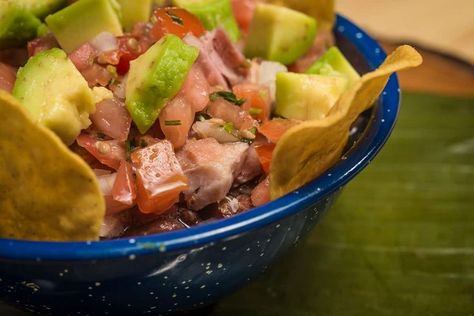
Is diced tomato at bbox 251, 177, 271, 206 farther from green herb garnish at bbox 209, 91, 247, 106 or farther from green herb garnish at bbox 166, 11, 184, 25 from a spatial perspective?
green herb garnish at bbox 166, 11, 184, 25

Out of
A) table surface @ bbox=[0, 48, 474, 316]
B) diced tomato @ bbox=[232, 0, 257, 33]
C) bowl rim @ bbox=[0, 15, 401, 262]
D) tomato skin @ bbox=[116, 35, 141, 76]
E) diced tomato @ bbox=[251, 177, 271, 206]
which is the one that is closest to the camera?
bowl rim @ bbox=[0, 15, 401, 262]

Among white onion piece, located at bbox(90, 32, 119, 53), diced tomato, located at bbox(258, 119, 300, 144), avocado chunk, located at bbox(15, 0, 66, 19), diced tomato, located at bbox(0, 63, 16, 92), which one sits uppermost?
avocado chunk, located at bbox(15, 0, 66, 19)

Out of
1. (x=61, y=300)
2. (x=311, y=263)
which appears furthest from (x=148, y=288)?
(x=311, y=263)

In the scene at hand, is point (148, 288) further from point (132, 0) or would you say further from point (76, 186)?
point (132, 0)

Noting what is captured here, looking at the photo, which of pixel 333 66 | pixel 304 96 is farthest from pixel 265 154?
pixel 333 66

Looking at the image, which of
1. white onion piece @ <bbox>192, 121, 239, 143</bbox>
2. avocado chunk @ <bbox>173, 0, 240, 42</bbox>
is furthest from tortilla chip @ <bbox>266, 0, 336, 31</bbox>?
white onion piece @ <bbox>192, 121, 239, 143</bbox>

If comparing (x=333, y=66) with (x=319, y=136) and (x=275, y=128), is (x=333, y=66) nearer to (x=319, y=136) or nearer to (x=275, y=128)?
(x=275, y=128)

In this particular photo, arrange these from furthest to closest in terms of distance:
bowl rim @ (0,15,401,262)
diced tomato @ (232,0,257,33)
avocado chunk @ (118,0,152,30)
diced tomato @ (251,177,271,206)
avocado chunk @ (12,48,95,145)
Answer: diced tomato @ (232,0,257,33), avocado chunk @ (118,0,152,30), diced tomato @ (251,177,271,206), avocado chunk @ (12,48,95,145), bowl rim @ (0,15,401,262)

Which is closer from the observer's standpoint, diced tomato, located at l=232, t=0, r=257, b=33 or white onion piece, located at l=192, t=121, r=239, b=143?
white onion piece, located at l=192, t=121, r=239, b=143
